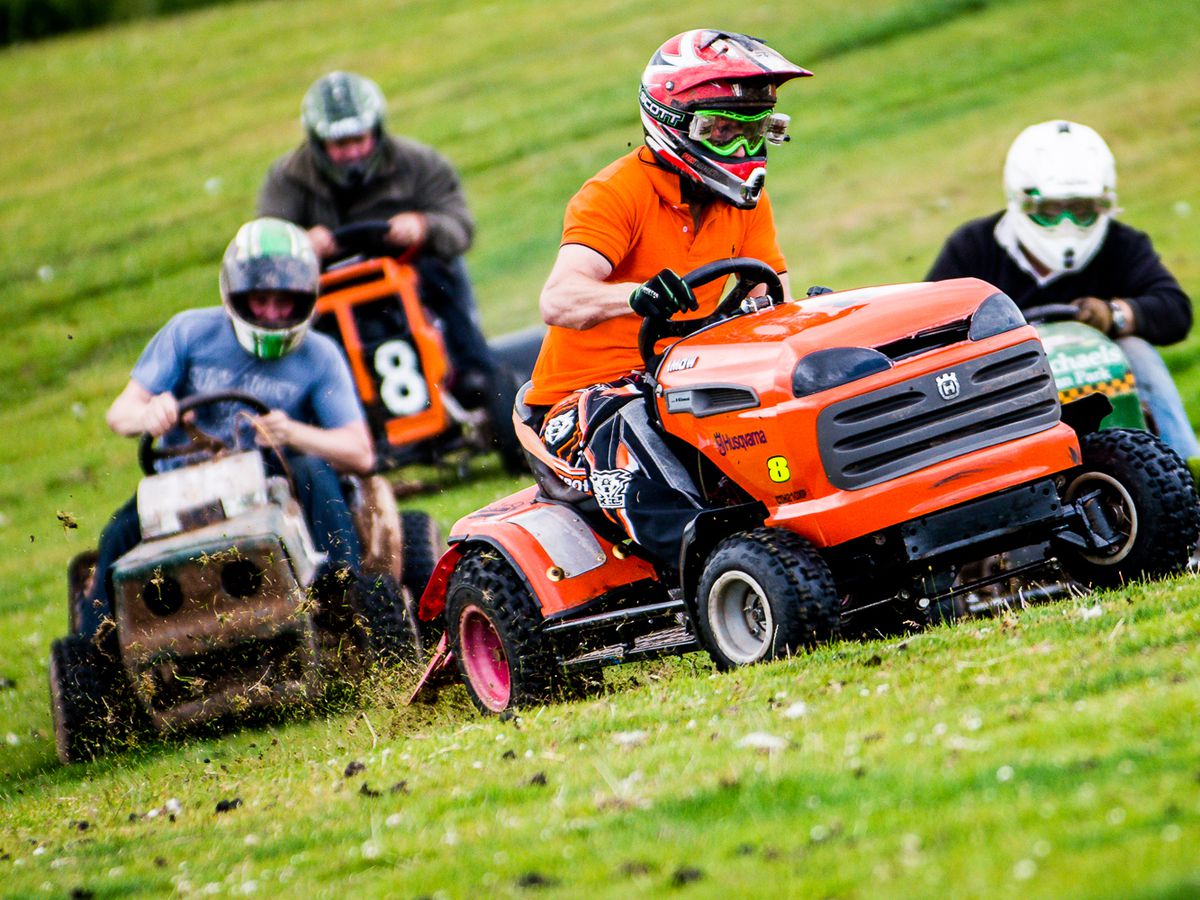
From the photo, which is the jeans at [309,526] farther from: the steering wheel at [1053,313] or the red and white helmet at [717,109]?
the steering wheel at [1053,313]

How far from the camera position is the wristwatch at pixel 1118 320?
8875 mm

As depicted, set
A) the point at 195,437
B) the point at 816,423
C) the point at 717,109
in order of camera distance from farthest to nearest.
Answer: the point at 195,437
the point at 717,109
the point at 816,423

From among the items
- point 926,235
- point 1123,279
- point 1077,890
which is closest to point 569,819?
point 1077,890

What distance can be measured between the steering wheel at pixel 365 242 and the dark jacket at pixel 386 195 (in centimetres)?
23

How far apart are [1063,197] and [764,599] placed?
400 centimetres

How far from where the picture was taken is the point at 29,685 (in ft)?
34.0

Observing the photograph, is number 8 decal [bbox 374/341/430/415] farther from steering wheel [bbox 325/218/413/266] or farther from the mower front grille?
the mower front grille

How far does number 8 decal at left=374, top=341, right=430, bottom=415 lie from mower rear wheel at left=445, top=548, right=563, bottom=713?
19.3 feet

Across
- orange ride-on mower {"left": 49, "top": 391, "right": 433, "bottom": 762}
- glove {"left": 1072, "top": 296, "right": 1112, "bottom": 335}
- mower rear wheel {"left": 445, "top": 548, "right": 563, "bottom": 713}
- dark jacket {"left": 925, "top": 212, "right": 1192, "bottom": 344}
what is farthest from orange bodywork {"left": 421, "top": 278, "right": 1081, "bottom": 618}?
dark jacket {"left": 925, "top": 212, "right": 1192, "bottom": 344}

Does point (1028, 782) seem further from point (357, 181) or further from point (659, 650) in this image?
point (357, 181)

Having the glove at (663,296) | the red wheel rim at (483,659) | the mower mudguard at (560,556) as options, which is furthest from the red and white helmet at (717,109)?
the red wheel rim at (483,659)

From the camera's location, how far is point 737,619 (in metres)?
6.30

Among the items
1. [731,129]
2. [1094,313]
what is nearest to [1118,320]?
[1094,313]

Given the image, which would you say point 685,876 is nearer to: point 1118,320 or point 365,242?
point 1118,320
